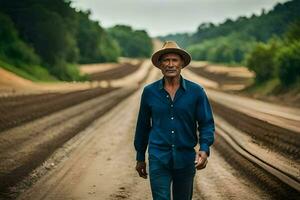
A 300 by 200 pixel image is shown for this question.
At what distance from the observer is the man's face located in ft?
16.7

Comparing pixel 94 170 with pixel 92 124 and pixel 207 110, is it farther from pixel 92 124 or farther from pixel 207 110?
pixel 92 124

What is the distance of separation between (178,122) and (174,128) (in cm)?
7

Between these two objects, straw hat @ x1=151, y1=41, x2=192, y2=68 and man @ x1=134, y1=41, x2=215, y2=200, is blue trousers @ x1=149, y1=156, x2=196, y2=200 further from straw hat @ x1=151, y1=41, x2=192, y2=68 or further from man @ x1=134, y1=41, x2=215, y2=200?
straw hat @ x1=151, y1=41, x2=192, y2=68

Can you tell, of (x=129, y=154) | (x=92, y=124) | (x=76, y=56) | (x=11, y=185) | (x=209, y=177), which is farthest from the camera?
(x=76, y=56)

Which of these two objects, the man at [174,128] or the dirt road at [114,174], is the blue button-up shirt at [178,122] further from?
the dirt road at [114,174]

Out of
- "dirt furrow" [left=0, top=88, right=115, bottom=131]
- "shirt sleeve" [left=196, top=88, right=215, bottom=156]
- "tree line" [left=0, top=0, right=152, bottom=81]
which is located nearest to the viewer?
"shirt sleeve" [left=196, top=88, right=215, bottom=156]

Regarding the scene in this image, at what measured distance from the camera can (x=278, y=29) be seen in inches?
6137

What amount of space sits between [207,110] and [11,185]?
5372 mm

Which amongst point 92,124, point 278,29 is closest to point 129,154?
point 92,124

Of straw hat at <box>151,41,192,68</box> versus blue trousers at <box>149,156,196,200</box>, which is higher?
straw hat at <box>151,41,192,68</box>

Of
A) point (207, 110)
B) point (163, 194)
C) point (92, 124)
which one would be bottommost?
point (92, 124)

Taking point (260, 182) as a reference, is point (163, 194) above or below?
above

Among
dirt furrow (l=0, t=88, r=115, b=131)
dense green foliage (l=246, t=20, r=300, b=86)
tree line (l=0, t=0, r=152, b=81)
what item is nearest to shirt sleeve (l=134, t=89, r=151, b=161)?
dirt furrow (l=0, t=88, r=115, b=131)

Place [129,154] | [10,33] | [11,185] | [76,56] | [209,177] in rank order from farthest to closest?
[76,56], [10,33], [129,154], [209,177], [11,185]
